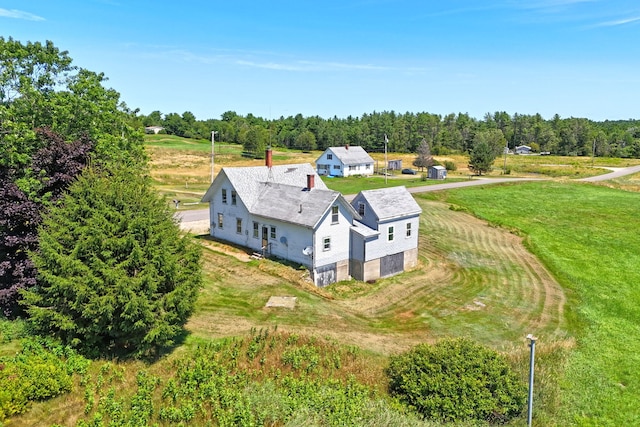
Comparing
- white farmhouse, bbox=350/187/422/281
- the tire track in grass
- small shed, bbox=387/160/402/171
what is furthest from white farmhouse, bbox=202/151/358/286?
small shed, bbox=387/160/402/171

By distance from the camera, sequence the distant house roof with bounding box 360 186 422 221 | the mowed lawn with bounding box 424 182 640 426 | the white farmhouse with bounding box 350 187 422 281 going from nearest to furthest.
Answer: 1. the mowed lawn with bounding box 424 182 640 426
2. the white farmhouse with bounding box 350 187 422 281
3. the distant house roof with bounding box 360 186 422 221

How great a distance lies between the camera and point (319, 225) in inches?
1184

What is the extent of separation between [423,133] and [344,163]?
3252 inches

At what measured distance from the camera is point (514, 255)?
1526 inches

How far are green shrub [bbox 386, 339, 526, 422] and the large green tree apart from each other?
8299 millimetres

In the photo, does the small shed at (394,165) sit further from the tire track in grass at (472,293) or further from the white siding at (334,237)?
the white siding at (334,237)

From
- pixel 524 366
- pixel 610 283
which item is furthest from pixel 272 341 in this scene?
pixel 610 283

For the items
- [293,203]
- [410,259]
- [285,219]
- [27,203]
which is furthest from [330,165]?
[27,203]

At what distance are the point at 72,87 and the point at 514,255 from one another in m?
34.2

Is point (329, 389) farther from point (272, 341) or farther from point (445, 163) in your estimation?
point (445, 163)

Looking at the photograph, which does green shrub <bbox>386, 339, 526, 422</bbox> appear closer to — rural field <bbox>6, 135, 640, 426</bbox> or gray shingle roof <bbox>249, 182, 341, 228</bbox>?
rural field <bbox>6, 135, 640, 426</bbox>

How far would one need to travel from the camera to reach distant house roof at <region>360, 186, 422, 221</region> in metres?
32.9

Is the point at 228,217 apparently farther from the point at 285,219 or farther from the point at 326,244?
the point at 326,244

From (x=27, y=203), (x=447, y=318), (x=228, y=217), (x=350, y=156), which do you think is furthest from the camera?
(x=350, y=156)
